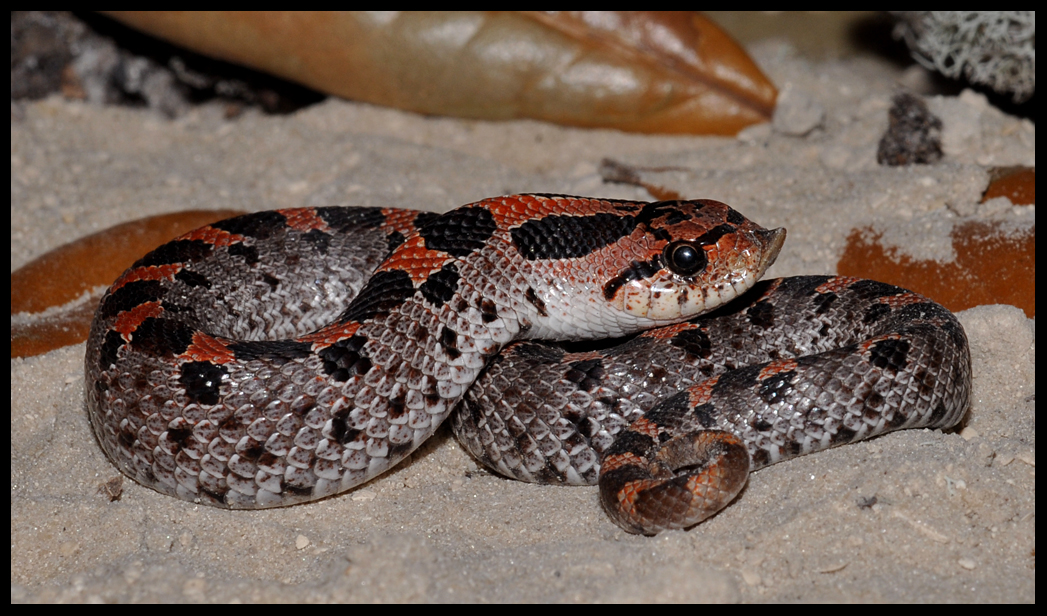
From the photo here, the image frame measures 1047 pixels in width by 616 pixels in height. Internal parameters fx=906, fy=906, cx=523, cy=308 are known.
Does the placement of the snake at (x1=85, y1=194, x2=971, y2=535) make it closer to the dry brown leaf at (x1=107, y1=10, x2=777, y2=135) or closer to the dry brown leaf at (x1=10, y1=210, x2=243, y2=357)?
the dry brown leaf at (x1=10, y1=210, x2=243, y2=357)

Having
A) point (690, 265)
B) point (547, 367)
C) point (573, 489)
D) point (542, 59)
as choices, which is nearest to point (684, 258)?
point (690, 265)

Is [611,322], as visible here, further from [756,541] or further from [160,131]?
[160,131]

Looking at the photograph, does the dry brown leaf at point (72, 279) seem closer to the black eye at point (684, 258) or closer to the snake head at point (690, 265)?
the snake head at point (690, 265)

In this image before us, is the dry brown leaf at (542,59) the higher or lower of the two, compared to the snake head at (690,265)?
lower

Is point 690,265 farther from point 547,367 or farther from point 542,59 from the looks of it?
point 542,59

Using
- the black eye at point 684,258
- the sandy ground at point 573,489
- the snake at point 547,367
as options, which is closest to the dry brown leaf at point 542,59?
the sandy ground at point 573,489
